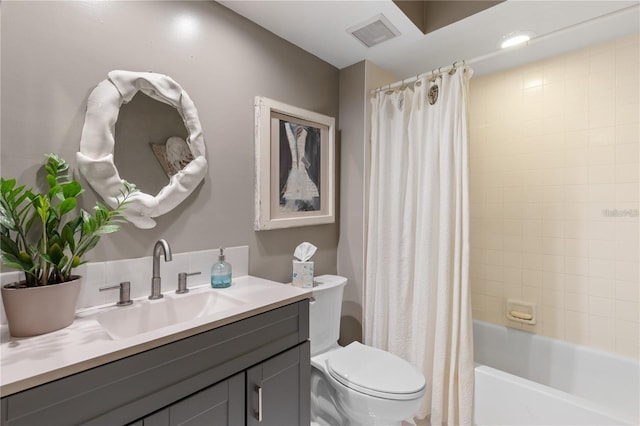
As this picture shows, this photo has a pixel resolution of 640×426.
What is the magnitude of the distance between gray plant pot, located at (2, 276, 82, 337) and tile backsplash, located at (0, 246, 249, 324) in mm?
180

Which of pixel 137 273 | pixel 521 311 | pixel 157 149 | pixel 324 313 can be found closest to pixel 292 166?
pixel 157 149

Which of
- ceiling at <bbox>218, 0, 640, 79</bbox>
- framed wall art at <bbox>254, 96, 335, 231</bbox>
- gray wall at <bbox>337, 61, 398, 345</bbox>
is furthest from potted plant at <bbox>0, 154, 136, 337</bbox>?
gray wall at <bbox>337, 61, 398, 345</bbox>

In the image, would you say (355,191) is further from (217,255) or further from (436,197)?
(217,255)

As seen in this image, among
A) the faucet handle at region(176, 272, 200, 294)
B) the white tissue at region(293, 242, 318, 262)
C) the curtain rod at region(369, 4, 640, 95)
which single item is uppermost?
the curtain rod at region(369, 4, 640, 95)

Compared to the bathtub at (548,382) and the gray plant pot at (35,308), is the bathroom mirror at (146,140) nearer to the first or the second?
the gray plant pot at (35,308)

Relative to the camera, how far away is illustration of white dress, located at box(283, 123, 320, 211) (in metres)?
1.85

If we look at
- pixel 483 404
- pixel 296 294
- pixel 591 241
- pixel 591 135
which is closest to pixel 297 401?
pixel 296 294

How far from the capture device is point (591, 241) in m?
1.97

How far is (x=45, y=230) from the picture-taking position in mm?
913

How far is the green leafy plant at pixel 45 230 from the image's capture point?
2.87 feet

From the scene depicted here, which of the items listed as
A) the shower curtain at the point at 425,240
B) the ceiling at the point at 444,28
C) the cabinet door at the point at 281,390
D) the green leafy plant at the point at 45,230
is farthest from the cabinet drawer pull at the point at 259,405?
the ceiling at the point at 444,28

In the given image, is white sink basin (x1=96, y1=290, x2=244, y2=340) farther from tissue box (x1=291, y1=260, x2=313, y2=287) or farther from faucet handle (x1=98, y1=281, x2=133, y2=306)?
tissue box (x1=291, y1=260, x2=313, y2=287)

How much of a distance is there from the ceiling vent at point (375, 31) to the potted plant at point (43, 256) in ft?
Result: 5.25

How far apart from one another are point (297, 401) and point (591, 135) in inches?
92.9
